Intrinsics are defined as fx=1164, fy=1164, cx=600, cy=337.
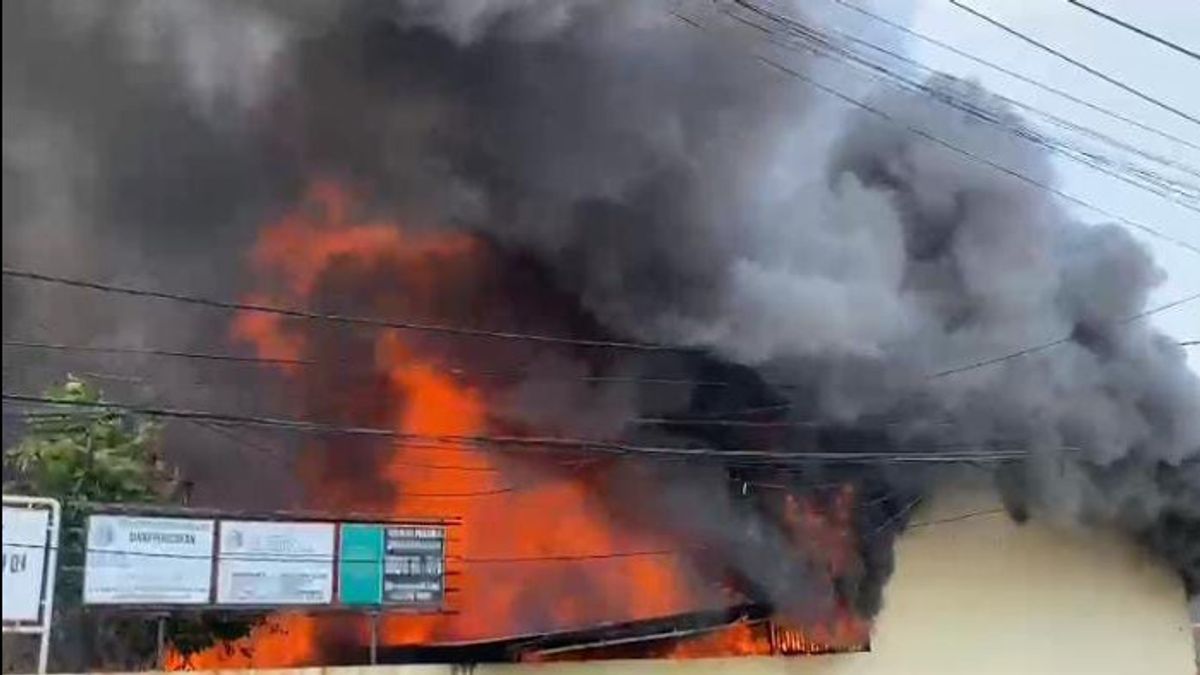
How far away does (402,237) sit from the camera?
49.6 ft

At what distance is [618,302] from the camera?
1557cm

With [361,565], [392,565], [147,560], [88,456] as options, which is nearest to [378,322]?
[392,565]

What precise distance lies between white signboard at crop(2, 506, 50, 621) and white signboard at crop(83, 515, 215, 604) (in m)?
0.45

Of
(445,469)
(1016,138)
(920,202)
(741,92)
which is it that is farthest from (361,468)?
(1016,138)

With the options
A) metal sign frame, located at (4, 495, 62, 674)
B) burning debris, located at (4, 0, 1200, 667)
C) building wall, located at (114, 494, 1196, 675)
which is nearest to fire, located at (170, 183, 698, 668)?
burning debris, located at (4, 0, 1200, 667)

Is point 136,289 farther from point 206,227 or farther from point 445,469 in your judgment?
point 445,469

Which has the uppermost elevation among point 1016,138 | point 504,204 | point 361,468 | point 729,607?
point 1016,138

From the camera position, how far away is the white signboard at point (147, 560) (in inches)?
429

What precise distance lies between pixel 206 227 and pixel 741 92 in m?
6.94

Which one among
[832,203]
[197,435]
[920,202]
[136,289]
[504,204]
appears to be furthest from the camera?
[920,202]

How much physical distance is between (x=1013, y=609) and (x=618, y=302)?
25.3 feet

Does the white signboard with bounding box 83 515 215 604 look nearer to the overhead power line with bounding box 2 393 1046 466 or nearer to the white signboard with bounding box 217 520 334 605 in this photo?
the white signboard with bounding box 217 520 334 605

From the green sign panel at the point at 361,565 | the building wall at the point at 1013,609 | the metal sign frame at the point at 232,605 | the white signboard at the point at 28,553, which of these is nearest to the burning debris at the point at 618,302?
the building wall at the point at 1013,609

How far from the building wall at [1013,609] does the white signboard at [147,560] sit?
6.44m
